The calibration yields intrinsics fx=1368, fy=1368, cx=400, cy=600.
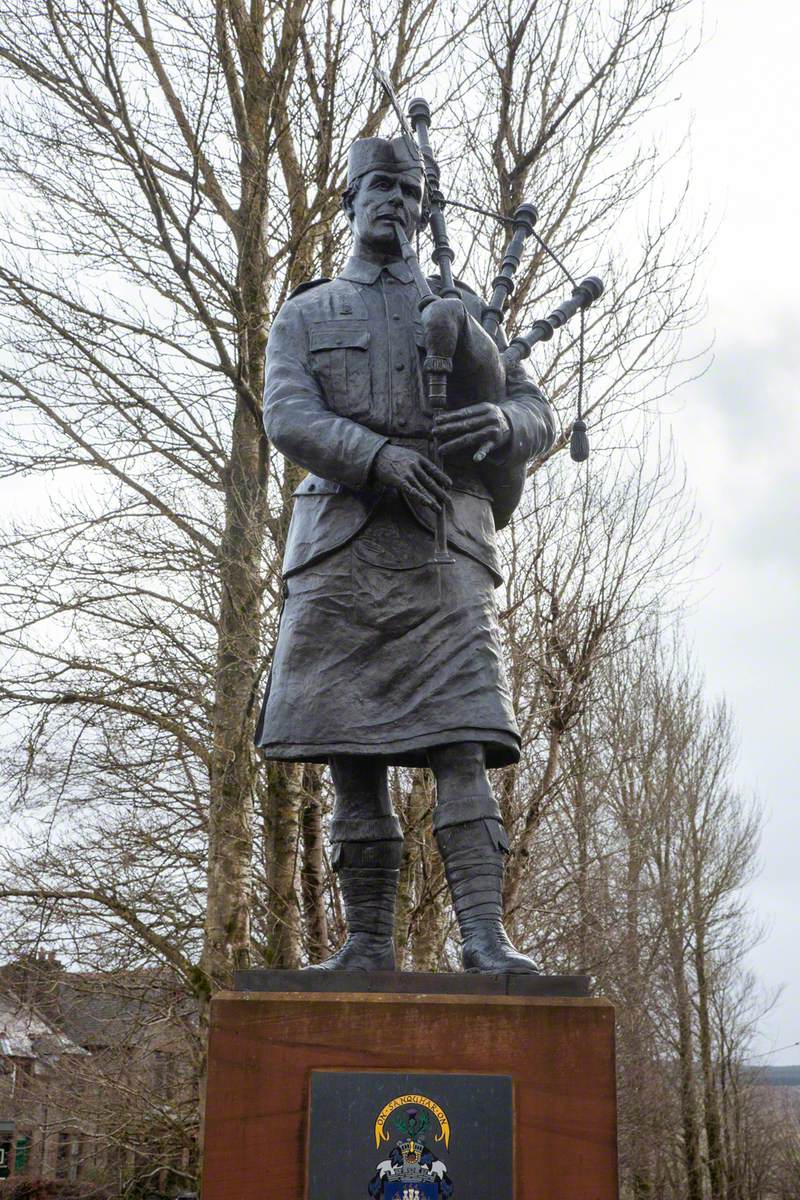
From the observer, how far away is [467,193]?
40.4ft

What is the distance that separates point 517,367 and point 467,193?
8.61m

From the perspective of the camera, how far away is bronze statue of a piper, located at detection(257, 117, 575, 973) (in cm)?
363

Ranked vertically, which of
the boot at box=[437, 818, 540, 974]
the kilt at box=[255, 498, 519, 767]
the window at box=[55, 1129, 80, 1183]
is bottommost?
the window at box=[55, 1129, 80, 1183]

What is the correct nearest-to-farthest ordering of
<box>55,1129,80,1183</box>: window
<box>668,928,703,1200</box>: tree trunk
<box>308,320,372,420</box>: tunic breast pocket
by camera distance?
<box>308,320,372,420</box>: tunic breast pocket < <box>55,1129,80,1183</box>: window < <box>668,928,703,1200</box>: tree trunk

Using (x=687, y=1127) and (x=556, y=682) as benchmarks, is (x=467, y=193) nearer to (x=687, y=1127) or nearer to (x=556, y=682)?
(x=556, y=682)

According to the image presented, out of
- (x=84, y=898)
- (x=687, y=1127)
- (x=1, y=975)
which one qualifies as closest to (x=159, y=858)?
(x=84, y=898)

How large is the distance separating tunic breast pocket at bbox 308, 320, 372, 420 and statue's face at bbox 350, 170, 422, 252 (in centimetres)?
32

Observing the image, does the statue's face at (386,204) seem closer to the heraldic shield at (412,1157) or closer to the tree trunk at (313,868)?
the heraldic shield at (412,1157)

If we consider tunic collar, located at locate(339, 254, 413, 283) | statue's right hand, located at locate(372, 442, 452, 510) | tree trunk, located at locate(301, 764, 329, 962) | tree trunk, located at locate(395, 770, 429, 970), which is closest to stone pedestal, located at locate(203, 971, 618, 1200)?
statue's right hand, located at locate(372, 442, 452, 510)

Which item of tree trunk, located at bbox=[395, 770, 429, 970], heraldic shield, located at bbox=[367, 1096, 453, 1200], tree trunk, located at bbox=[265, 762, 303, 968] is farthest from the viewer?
tree trunk, located at bbox=[265, 762, 303, 968]

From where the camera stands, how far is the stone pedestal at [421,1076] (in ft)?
10.3

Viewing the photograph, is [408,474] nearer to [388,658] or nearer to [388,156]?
[388,658]

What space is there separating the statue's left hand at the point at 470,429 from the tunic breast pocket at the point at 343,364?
0.99 ft

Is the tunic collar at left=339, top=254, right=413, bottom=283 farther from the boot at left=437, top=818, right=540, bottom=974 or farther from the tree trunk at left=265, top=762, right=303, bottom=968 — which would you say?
the tree trunk at left=265, top=762, right=303, bottom=968
